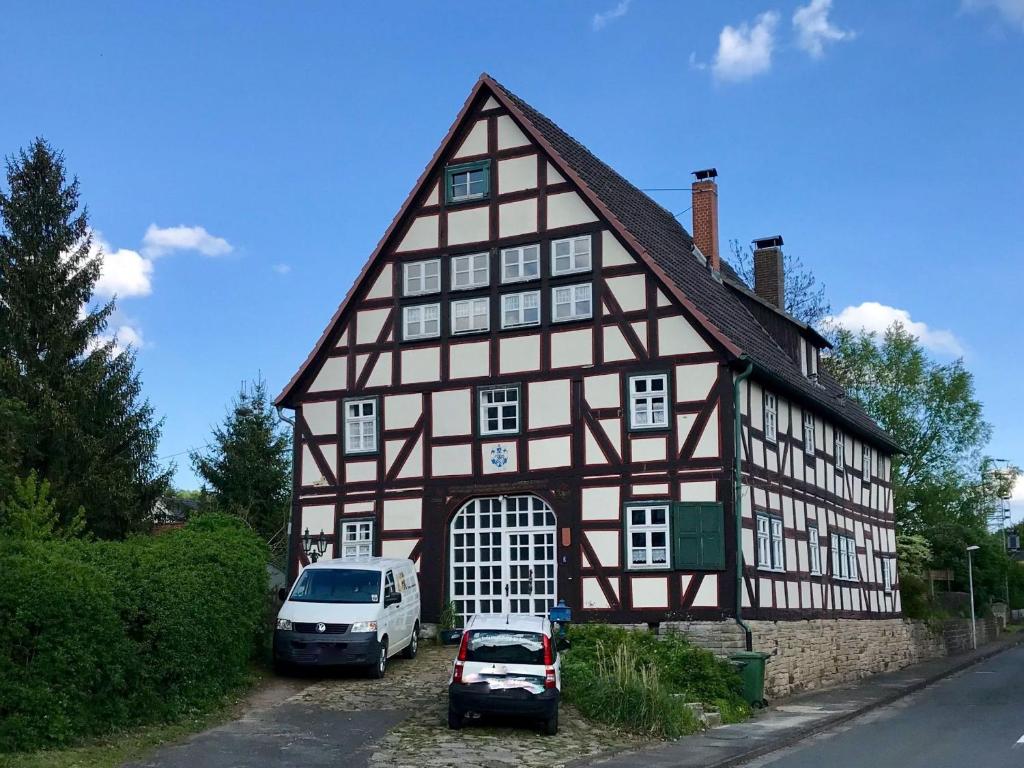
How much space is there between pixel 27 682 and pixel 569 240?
16860 millimetres

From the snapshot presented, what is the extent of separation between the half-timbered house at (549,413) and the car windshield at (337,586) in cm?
582

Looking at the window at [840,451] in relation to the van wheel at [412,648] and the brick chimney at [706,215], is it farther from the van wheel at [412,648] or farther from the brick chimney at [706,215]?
the van wheel at [412,648]

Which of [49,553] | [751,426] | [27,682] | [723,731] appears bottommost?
[723,731]

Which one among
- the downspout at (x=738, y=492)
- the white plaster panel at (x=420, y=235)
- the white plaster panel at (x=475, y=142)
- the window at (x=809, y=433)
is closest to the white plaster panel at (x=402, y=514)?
the white plaster panel at (x=420, y=235)

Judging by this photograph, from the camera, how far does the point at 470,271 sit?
2948 cm

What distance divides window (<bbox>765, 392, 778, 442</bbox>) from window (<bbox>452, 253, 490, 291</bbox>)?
7064 mm

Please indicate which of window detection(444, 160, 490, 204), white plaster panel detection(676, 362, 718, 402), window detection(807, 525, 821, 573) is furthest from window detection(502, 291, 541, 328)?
window detection(807, 525, 821, 573)

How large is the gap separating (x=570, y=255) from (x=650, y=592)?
25.5 feet

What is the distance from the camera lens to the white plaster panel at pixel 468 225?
29.5 metres

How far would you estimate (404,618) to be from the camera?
2400 centimetres

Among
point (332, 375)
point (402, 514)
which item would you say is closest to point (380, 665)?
point (402, 514)

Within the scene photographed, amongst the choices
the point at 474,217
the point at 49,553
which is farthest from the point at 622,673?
the point at 474,217

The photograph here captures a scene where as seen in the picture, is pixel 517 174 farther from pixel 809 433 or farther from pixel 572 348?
pixel 809 433

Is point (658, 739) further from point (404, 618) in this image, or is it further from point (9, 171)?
point (9, 171)
